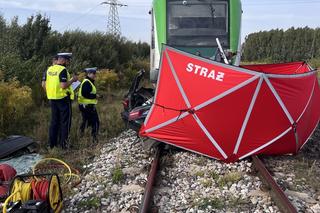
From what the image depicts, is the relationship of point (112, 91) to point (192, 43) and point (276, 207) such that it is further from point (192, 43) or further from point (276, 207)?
point (276, 207)

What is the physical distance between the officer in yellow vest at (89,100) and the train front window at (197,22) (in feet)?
10.8

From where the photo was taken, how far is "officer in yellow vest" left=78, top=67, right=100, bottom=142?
10.0 metres

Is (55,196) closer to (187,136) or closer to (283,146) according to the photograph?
(187,136)

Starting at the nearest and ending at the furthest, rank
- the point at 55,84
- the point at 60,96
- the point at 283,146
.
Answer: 1. the point at 283,146
2. the point at 55,84
3. the point at 60,96

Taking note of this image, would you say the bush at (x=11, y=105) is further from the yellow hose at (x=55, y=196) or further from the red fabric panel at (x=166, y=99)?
the yellow hose at (x=55, y=196)

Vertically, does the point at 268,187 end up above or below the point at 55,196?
below

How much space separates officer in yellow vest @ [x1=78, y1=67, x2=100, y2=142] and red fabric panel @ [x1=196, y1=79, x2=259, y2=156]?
3.19m

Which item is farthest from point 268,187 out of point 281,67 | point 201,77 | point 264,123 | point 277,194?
point 281,67

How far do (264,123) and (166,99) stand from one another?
1.71 m

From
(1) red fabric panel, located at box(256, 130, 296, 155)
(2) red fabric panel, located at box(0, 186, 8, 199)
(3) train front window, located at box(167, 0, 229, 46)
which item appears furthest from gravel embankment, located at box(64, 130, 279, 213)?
(3) train front window, located at box(167, 0, 229, 46)

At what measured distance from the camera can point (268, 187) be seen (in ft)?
21.0

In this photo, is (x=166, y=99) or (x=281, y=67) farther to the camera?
(x=281, y=67)

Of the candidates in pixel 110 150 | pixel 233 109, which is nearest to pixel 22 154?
pixel 110 150

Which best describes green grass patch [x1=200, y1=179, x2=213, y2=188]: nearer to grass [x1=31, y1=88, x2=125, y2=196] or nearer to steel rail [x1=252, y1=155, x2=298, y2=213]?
steel rail [x1=252, y1=155, x2=298, y2=213]
